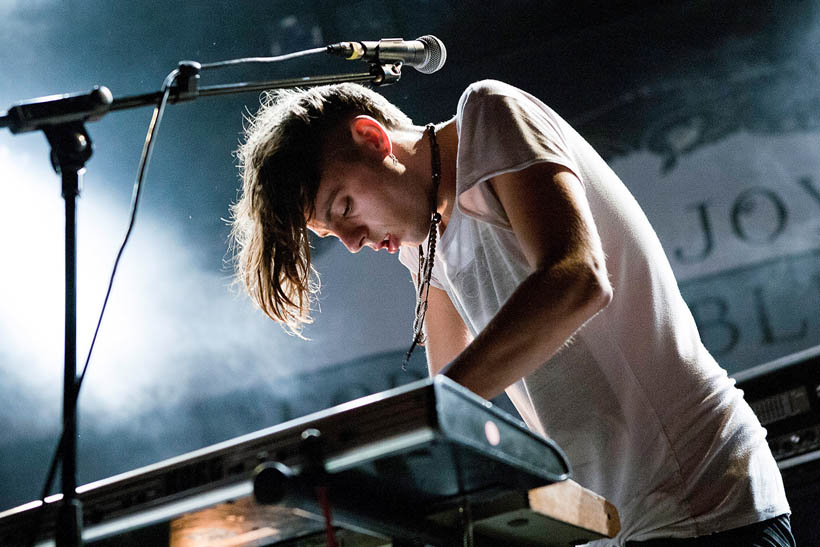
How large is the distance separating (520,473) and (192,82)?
2.69ft

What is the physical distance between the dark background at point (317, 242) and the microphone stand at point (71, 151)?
238 cm

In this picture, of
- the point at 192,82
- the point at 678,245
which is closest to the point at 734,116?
the point at 678,245

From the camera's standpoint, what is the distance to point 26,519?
1068mm

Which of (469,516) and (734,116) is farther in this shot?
(734,116)

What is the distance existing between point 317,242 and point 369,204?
250cm

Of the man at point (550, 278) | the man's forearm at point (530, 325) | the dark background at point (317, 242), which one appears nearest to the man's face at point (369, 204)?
the man at point (550, 278)

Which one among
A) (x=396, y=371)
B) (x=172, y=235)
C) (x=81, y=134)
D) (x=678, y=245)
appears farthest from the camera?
(x=172, y=235)

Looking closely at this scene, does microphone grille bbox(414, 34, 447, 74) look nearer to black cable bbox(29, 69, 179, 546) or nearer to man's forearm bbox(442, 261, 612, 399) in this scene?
black cable bbox(29, 69, 179, 546)

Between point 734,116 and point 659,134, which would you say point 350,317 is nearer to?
point 659,134

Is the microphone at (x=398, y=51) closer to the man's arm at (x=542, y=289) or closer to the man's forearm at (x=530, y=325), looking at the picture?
the man's arm at (x=542, y=289)

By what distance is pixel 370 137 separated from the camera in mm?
1670

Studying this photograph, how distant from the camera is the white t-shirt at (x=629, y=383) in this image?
4.20 ft

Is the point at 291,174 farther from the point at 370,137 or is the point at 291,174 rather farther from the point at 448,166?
the point at 448,166

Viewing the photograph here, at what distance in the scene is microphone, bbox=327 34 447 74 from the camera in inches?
59.7
